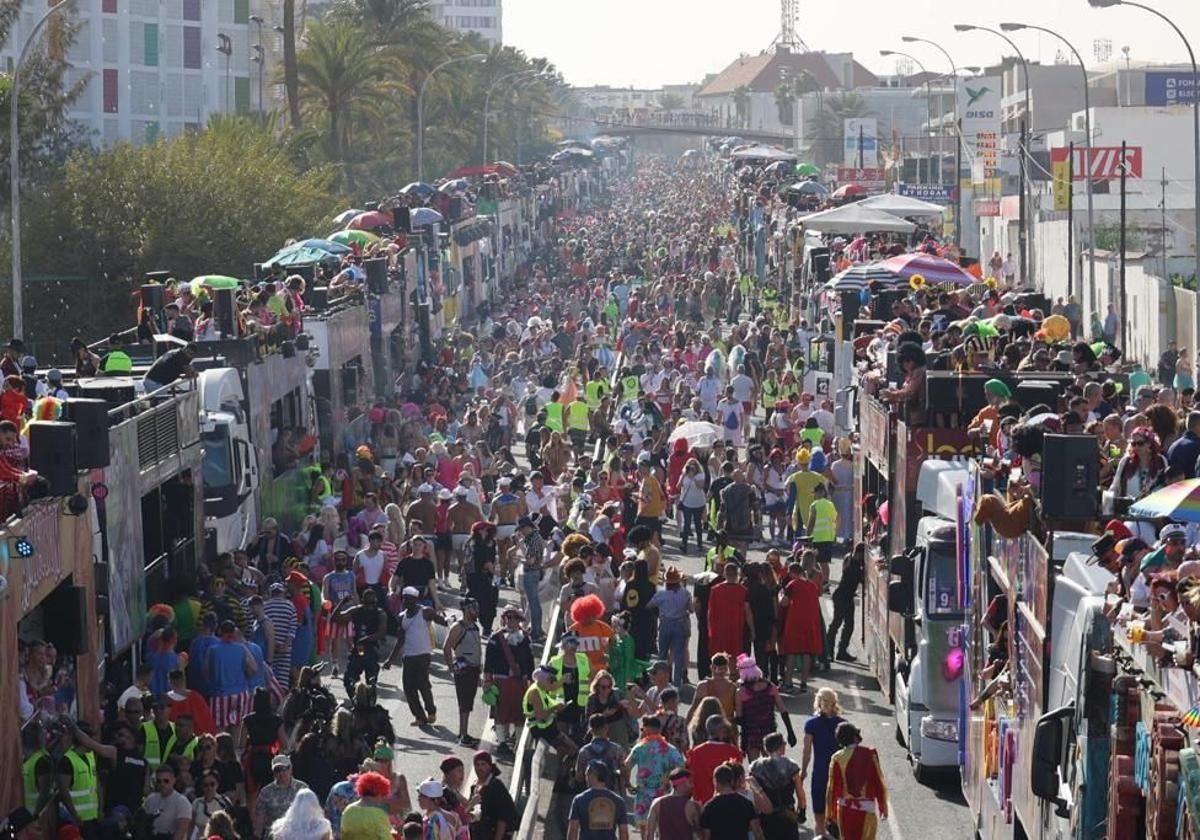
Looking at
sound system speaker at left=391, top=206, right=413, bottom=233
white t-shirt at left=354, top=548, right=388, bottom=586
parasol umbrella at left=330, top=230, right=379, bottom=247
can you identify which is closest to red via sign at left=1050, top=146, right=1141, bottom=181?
sound system speaker at left=391, top=206, right=413, bottom=233

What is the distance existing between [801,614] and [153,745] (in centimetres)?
631

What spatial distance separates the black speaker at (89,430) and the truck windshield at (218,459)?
6.16 metres

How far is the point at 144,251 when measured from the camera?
154 feet

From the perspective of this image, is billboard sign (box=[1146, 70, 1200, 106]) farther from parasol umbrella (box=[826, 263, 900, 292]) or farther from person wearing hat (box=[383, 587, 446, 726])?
person wearing hat (box=[383, 587, 446, 726])

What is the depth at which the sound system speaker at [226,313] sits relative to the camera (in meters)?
24.7

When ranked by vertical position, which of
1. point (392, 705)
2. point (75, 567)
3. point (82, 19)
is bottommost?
point (392, 705)

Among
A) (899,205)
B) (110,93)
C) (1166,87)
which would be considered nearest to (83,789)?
(899,205)

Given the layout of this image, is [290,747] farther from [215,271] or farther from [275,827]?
[215,271]

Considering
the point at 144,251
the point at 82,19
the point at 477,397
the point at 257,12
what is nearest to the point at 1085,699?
the point at 477,397

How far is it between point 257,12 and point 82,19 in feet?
72.5

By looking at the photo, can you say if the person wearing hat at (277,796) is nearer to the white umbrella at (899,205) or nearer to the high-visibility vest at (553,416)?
the high-visibility vest at (553,416)

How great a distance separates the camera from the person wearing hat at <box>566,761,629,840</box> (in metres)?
12.9

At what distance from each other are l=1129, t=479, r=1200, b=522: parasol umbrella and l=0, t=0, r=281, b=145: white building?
79409 millimetres

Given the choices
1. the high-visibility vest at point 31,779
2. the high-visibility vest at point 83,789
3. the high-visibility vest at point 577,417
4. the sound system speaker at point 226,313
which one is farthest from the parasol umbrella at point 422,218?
the high-visibility vest at point 31,779
